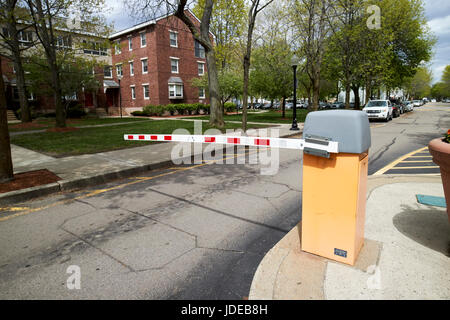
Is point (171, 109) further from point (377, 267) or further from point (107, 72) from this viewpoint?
point (377, 267)

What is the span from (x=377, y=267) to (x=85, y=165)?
24.2ft

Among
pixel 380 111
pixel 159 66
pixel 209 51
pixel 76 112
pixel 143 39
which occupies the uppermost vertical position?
pixel 143 39

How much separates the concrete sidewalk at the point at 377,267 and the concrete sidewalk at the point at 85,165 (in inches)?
196

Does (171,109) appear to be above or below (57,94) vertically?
below

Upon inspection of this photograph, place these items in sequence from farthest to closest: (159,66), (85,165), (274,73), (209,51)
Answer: (159,66)
(274,73)
(209,51)
(85,165)

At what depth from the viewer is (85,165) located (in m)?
7.74

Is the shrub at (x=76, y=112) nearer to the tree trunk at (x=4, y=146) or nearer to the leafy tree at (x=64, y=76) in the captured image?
the leafy tree at (x=64, y=76)

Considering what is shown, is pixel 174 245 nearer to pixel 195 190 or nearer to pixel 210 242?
pixel 210 242

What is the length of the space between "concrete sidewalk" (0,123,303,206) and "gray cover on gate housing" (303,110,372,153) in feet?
18.3

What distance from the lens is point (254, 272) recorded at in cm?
297

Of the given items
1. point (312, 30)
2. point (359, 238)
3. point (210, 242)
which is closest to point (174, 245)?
point (210, 242)

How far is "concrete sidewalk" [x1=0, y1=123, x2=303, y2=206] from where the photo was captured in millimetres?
5803

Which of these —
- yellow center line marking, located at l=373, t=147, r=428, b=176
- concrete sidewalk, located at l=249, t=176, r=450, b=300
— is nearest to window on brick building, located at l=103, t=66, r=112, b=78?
yellow center line marking, located at l=373, t=147, r=428, b=176

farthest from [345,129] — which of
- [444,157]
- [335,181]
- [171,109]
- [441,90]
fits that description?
[441,90]
